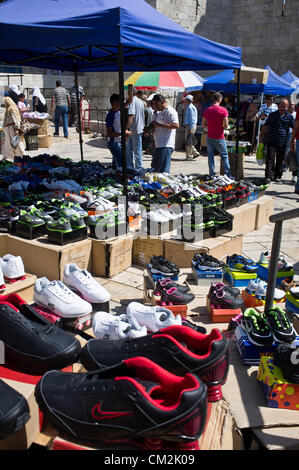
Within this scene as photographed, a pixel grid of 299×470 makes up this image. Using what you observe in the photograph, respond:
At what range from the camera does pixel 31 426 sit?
1777 mm

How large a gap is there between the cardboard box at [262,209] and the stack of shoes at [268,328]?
12.9ft

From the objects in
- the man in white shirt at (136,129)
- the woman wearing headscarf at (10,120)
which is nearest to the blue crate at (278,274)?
the man in white shirt at (136,129)

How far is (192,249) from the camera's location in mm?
4438

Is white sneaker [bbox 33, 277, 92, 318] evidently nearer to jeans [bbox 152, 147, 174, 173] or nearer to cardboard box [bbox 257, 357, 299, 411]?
cardboard box [bbox 257, 357, 299, 411]

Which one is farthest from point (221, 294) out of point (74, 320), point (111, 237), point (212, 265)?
point (111, 237)

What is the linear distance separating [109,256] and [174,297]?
1.52 metres

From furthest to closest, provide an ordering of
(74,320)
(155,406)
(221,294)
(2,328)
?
(221,294)
(74,320)
(2,328)
(155,406)

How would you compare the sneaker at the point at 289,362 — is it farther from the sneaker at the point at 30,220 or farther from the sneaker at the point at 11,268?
the sneaker at the point at 30,220

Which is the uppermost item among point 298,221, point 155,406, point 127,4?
point 127,4

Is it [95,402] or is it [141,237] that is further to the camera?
[141,237]

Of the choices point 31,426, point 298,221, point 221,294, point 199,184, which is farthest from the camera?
point 298,221

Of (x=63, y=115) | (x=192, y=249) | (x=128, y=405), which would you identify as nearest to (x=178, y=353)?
(x=128, y=405)
